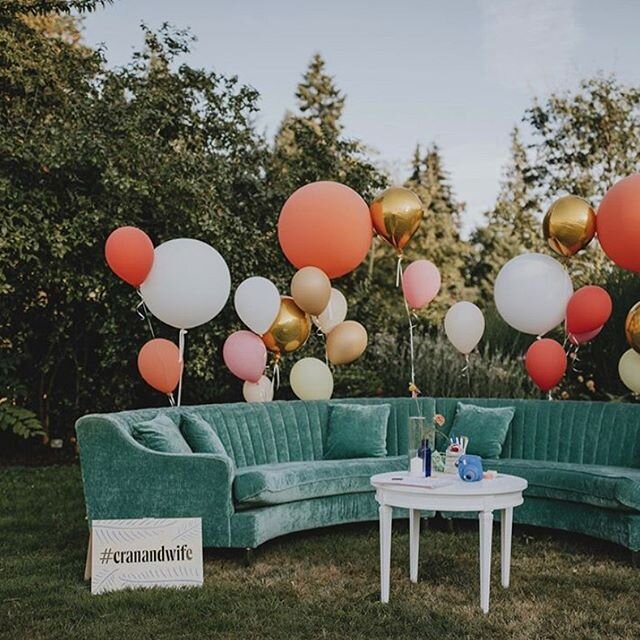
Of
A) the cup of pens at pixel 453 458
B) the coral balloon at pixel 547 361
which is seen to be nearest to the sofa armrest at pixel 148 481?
the cup of pens at pixel 453 458

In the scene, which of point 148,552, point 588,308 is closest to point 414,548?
point 148,552

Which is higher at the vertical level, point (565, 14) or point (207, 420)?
point (565, 14)

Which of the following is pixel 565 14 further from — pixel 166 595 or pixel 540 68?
pixel 166 595

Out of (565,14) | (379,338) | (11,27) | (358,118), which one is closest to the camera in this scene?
(11,27)

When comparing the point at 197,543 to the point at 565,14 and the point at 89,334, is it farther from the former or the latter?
the point at 565,14

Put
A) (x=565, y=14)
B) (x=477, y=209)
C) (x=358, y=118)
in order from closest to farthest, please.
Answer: (x=565, y=14) < (x=358, y=118) < (x=477, y=209)

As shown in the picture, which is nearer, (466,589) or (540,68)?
(466,589)

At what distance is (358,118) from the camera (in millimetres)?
15156

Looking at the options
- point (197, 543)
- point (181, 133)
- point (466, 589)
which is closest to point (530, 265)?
point (466, 589)

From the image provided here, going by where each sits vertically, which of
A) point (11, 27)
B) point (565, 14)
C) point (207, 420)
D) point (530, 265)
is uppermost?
point (565, 14)

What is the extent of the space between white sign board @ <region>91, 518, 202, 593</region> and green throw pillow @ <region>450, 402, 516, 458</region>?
2132 mm

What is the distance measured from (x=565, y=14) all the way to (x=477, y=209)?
10440 millimetres

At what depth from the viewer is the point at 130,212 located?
6.81 meters

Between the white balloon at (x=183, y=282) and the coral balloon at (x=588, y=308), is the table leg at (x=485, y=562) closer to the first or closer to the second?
the coral balloon at (x=588, y=308)
